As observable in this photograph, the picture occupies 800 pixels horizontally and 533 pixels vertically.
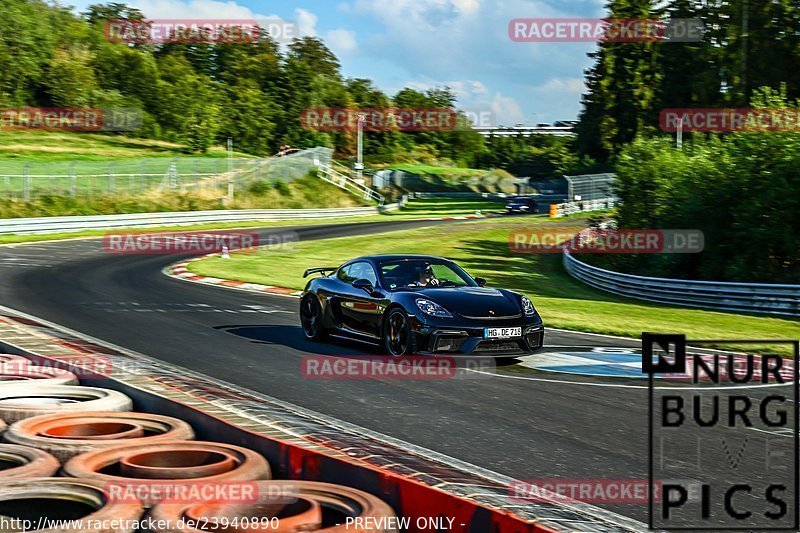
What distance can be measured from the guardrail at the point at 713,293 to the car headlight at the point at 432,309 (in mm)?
13880

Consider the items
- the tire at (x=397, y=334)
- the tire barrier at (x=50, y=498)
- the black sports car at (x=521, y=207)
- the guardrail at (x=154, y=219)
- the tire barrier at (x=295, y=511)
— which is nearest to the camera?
the tire barrier at (x=295, y=511)

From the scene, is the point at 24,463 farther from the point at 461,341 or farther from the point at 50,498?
the point at 461,341

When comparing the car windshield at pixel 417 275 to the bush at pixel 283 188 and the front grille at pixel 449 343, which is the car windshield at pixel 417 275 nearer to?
the front grille at pixel 449 343

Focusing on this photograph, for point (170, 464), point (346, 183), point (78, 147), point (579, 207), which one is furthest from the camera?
point (78, 147)

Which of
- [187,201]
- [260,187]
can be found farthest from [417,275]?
[260,187]

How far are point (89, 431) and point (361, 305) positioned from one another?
254 inches

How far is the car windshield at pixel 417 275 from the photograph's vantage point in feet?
42.8

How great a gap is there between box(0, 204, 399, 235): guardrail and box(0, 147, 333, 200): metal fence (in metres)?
3.67

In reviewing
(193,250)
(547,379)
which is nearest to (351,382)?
(547,379)

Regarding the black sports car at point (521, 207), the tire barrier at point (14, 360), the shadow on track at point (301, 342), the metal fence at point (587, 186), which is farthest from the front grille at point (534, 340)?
the black sports car at point (521, 207)

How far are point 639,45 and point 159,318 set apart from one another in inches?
3203

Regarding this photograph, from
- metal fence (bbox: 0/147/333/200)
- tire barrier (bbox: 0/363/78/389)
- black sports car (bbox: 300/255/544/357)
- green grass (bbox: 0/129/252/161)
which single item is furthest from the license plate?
green grass (bbox: 0/129/252/161)

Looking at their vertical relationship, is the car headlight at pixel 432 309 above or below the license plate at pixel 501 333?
above

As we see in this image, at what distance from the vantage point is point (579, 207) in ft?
212
